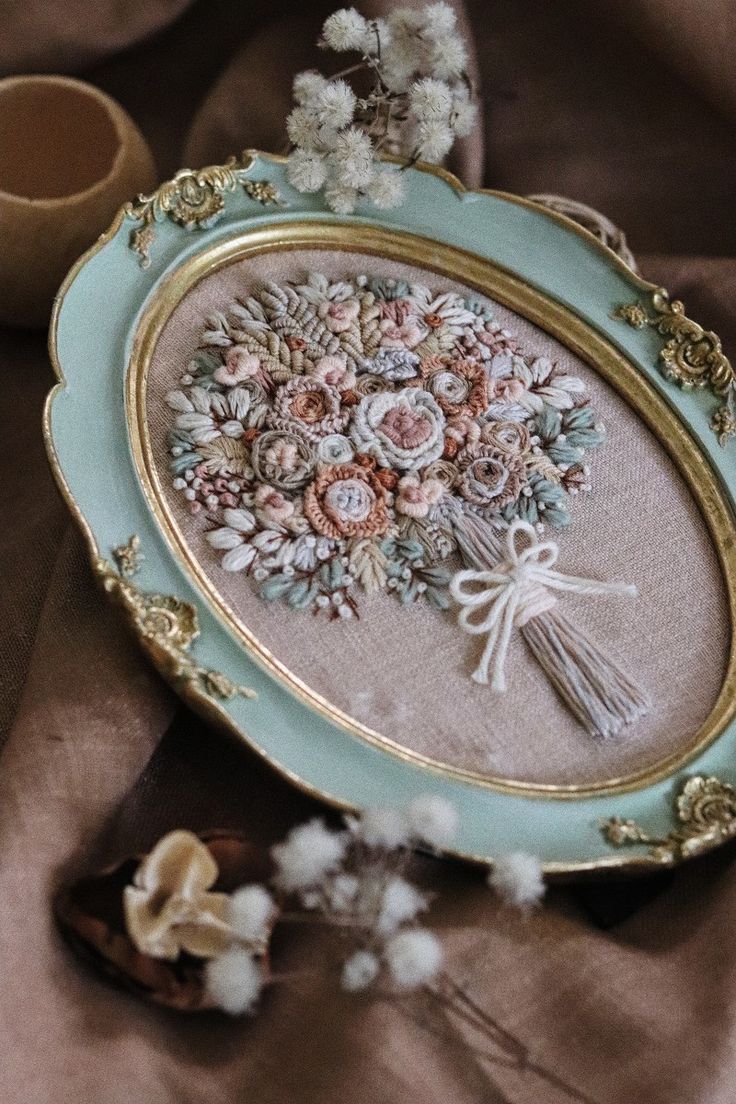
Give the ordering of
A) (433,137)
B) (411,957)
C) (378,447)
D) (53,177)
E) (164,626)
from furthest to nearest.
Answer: (53,177) < (433,137) < (378,447) < (164,626) < (411,957)

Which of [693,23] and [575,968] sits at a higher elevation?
[693,23]

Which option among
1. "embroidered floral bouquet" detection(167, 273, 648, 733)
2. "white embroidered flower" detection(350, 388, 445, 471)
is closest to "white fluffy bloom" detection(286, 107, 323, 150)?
"embroidered floral bouquet" detection(167, 273, 648, 733)

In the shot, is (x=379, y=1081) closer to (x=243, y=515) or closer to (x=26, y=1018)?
(x=26, y=1018)

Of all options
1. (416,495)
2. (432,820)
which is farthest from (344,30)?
(432,820)

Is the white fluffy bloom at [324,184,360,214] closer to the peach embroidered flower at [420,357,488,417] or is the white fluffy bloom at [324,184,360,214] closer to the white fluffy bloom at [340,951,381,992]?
the peach embroidered flower at [420,357,488,417]

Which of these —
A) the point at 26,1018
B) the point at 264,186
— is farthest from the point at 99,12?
the point at 26,1018

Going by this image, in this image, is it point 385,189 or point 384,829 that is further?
point 385,189

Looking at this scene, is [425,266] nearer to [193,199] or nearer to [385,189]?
[385,189]
